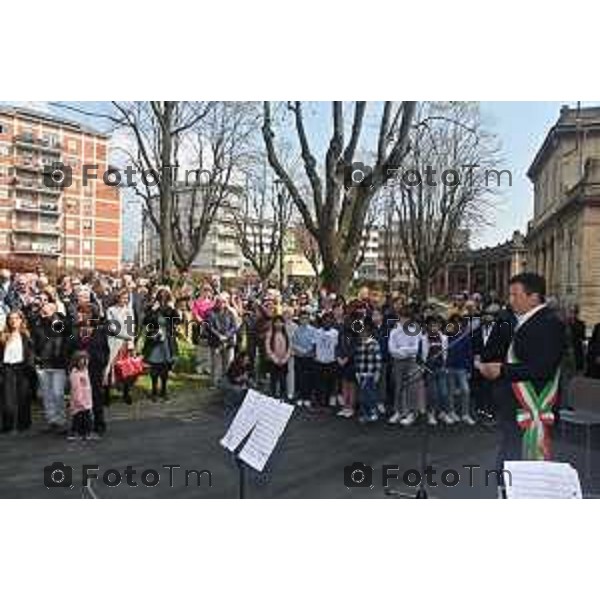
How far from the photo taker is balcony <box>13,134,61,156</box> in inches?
199

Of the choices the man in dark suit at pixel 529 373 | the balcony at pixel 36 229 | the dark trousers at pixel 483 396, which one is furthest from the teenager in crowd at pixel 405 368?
the balcony at pixel 36 229

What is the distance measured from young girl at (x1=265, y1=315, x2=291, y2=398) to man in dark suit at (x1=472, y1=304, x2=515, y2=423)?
122 centimetres

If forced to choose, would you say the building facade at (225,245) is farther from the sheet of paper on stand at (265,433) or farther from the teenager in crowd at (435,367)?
the sheet of paper on stand at (265,433)

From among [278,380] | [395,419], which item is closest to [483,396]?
[395,419]

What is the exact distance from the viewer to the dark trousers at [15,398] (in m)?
5.06

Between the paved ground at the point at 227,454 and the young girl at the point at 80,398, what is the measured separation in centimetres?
10

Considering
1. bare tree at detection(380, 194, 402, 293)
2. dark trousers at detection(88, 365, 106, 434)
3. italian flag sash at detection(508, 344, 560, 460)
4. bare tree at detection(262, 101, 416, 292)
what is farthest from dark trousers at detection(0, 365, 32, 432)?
italian flag sash at detection(508, 344, 560, 460)

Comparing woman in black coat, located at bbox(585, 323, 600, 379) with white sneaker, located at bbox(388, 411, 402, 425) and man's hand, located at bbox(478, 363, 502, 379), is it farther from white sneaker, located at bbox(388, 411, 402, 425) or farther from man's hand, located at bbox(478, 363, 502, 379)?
white sneaker, located at bbox(388, 411, 402, 425)

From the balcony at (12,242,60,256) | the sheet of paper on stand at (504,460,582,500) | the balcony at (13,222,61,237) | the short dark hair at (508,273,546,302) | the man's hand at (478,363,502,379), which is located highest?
the balcony at (13,222,61,237)

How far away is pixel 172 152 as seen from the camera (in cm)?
527
